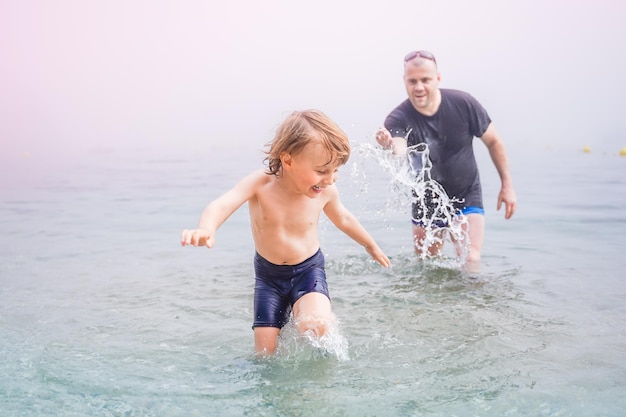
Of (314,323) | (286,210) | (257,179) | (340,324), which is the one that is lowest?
(340,324)

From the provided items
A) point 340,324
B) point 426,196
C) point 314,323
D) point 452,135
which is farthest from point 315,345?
point 452,135

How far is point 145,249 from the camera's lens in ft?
20.7

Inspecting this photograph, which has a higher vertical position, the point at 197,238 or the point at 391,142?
the point at 391,142

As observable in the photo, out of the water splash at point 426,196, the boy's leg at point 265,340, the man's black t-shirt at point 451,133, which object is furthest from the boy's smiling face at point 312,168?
the man's black t-shirt at point 451,133

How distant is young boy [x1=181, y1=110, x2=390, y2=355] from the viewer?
3.21 m

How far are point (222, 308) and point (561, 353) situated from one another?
6.54 ft

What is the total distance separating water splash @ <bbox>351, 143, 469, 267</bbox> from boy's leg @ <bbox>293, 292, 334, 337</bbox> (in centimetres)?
185

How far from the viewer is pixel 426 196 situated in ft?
17.4

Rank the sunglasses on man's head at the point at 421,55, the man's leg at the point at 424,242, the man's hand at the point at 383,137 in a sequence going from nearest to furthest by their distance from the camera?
1. the man's hand at the point at 383,137
2. the sunglasses on man's head at the point at 421,55
3. the man's leg at the point at 424,242

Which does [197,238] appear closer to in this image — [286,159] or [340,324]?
[286,159]

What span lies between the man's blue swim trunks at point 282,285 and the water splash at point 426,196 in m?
1.73

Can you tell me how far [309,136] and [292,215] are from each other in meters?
0.49

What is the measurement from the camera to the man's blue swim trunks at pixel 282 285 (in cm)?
351

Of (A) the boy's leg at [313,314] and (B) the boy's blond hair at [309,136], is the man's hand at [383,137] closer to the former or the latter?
(B) the boy's blond hair at [309,136]
